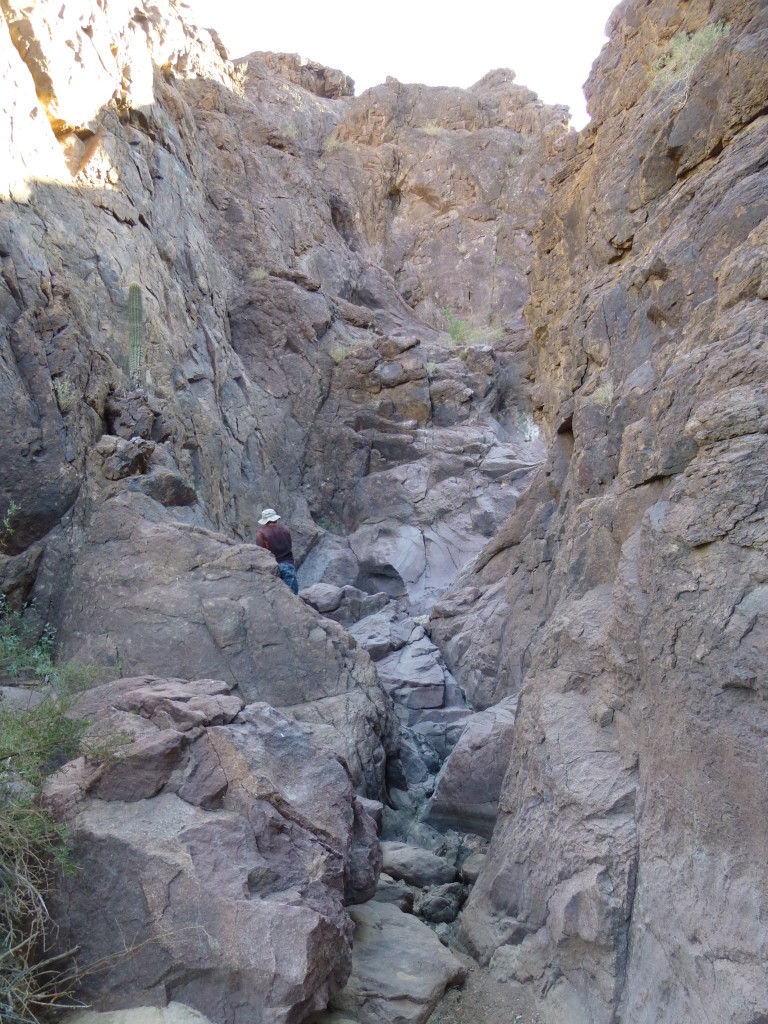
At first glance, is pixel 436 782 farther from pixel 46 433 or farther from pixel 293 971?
pixel 46 433

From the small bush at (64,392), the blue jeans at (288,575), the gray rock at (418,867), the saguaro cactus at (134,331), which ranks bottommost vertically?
the gray rock at (418,867)

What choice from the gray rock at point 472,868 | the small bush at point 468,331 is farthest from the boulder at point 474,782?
the small bush at point 468,331

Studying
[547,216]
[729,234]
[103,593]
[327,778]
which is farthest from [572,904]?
[547,216]

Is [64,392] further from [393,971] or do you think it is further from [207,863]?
[393,971]

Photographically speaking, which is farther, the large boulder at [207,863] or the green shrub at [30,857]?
the large boulder at [207,863]

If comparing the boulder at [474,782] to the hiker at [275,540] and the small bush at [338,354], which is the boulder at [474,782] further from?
the small bush at [338,354]

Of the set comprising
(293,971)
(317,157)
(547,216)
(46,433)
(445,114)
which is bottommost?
(293,971)

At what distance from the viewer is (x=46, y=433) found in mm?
7785

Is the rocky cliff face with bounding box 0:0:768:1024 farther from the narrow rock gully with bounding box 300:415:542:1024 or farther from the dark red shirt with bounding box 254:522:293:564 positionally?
the dark red shirt with bounding box 254:522:293:564

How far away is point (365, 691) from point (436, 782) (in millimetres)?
1145

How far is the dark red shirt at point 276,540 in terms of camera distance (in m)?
10.5

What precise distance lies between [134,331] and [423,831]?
6.89 metres

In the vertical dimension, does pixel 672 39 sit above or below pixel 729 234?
above

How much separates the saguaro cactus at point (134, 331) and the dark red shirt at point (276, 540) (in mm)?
2444
